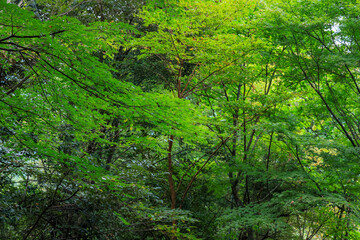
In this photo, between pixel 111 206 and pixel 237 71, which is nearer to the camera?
pixel 111 206

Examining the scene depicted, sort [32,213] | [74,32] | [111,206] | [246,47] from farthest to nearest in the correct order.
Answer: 1. [246,47]
2. [111,206]
3. [32,213]
4. [74,32]

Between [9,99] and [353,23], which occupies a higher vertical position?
[353,23]

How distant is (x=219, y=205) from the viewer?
1045cm

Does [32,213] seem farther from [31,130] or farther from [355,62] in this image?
[355,62]

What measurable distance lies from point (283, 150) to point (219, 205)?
390 cm

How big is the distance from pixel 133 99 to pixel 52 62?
2.83ft

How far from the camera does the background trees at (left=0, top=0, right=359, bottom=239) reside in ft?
9.87

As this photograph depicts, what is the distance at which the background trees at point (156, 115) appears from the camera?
118 inches

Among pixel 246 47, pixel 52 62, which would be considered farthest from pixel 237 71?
pixel 52 62

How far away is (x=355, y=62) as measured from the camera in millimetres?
5273

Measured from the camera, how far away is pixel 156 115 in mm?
3156

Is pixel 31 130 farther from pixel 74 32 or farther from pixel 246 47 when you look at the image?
pixel 246 47

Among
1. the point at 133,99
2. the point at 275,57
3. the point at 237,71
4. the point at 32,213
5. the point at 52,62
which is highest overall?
the point at 275,57

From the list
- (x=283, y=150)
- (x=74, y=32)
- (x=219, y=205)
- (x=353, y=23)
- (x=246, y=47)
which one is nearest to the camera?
(x=74, y=32)
